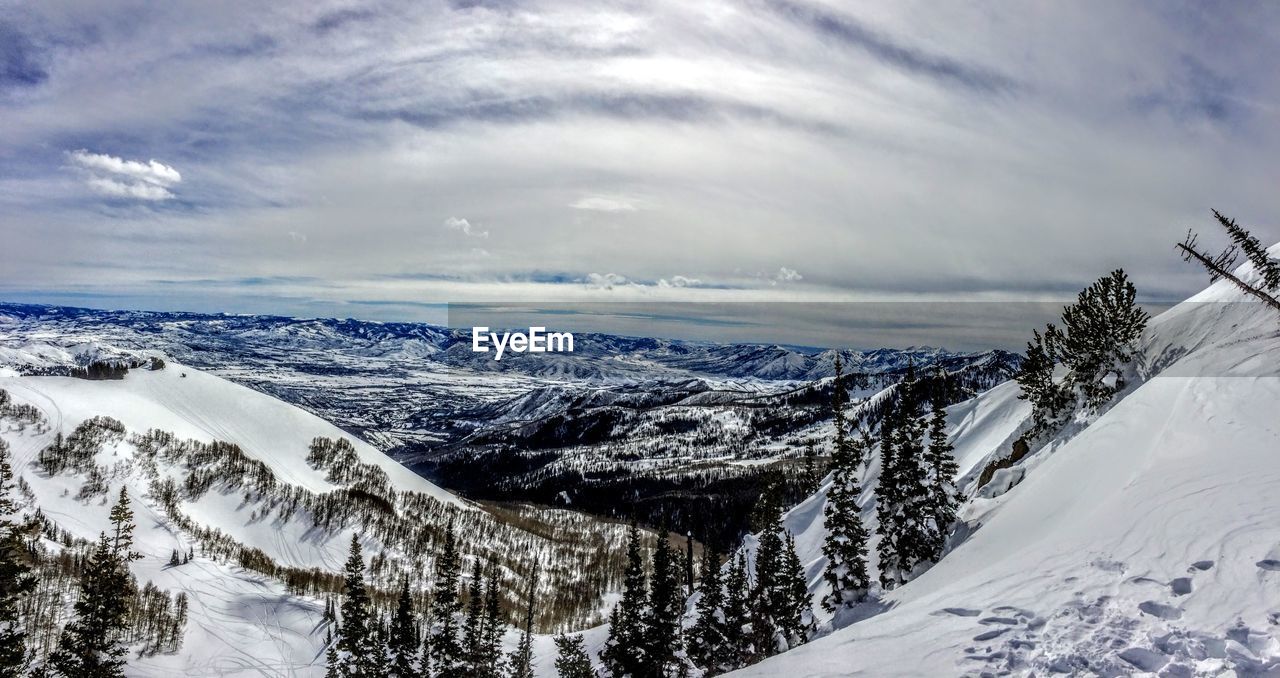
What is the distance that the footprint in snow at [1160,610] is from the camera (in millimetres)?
12633

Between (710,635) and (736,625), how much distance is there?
349 centimetres

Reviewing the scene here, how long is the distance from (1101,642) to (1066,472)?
19.8 metres

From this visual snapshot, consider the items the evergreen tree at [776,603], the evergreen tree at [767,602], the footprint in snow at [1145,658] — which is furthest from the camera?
the evergreen tree at [767,602]

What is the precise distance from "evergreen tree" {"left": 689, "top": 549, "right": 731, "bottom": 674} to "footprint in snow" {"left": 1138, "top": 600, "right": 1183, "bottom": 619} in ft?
138

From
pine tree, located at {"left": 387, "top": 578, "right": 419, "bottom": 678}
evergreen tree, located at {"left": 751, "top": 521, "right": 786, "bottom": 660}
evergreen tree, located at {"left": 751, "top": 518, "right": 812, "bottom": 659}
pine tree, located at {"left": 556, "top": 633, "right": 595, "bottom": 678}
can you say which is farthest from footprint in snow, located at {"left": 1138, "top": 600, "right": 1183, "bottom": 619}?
pine tree, located at {"left": 556, "top": 633, "right": 595, "bottom": 678}

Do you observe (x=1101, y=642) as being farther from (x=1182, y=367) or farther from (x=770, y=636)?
(x=770, y=636)

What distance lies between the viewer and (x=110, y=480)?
146875 mm

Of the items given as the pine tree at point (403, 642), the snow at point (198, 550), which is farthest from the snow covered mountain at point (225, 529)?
the pine tree at point (403, 642)

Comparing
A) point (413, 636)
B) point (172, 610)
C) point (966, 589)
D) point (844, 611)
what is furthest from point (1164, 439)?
point (172, 610)

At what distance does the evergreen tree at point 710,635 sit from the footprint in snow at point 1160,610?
138 feet

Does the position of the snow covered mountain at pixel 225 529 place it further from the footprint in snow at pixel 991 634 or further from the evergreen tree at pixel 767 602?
the footprint in snow at pixel 991 634

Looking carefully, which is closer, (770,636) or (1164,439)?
(1164,439)

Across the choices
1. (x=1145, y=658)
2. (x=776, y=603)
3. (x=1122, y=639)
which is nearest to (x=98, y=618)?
(x=776, y=603)

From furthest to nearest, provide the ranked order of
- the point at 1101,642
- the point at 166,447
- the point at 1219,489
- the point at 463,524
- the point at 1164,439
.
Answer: the point at 463,524 < the point at 166,447 < the point at 1164,439 < the point at 1219,489 < the point at 1101,642
